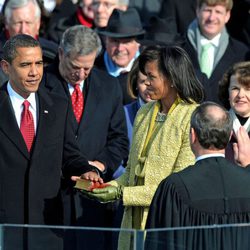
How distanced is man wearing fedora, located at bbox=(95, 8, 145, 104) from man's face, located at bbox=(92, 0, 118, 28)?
2.38 ft

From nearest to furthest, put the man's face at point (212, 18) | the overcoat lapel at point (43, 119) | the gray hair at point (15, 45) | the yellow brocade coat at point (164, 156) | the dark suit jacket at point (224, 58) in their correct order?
the yellow brocade coat at point (164, 156)
the overcoat lapel at point (43, 119)
the gray hair at point (15, 45)
the dark suit jacket at point (224, 58)
the man's face at point (212, 18)

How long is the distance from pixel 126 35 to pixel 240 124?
247cm

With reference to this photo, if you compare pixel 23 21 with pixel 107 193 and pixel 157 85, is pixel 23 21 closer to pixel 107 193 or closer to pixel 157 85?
pixel 157 85

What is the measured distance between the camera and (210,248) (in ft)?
22.2

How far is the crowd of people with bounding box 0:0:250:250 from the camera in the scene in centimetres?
704

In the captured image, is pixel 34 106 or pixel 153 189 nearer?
pixel 153 189

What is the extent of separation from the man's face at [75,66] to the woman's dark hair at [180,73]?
143 centimetres

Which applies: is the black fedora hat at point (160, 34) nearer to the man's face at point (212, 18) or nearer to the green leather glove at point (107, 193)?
the man's face at point (212, 18)

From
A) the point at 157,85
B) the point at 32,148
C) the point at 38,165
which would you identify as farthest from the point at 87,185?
the point at 157,85

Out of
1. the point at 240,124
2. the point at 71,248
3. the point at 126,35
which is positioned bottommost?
the point at 71,248

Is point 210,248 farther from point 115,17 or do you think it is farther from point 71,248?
point 115,17

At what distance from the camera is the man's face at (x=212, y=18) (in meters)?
11.4

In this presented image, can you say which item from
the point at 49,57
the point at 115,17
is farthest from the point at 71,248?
the point at 115,17

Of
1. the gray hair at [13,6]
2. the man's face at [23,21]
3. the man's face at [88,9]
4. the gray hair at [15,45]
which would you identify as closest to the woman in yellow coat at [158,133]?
the gray hair at [15,45]
